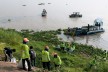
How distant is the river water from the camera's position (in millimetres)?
44284

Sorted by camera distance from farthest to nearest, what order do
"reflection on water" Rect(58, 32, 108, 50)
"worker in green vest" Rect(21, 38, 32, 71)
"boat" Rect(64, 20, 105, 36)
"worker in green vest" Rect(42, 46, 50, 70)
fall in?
"boat" Rect(64, 20, 105, 36) < "reflection on water" Rect(58, 32, 108, 50) < "worker in green vest" Rect(42, 46, 50, 70) < "worker in green vest" Rect(21, 38, 32, 71)

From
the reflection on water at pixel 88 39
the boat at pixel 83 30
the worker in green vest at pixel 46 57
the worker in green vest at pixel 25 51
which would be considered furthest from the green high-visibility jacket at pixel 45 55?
the boat at pixel 83 30

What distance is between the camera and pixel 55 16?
197 feet

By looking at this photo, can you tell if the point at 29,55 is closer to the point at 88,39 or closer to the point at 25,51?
the point at 25,51

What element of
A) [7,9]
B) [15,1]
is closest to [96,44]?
[7,9]

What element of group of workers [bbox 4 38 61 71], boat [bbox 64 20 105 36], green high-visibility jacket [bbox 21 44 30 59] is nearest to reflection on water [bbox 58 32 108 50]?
boat [bbox 64 20 105 36]

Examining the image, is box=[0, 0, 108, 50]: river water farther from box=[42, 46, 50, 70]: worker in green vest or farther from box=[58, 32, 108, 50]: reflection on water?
box=[42, 46, 50, 70]: worker in green vest

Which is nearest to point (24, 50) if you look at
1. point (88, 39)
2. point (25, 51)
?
point (25, 51)

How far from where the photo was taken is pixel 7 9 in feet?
226

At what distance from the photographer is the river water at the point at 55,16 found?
145ft

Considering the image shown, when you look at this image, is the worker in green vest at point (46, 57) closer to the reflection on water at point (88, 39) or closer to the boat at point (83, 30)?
Answer: the reflection on water at point (88, 39)

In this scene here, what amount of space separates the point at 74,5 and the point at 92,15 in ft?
53.3

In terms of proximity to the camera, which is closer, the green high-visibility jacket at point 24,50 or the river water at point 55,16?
the green high-visibility jacket at point 24,50

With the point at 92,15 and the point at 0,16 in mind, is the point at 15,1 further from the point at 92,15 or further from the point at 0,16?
the point at 92,15
